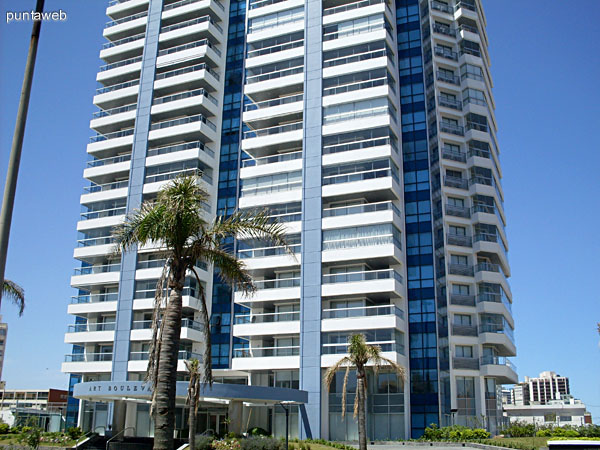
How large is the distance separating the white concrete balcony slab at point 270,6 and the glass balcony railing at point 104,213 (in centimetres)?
2628

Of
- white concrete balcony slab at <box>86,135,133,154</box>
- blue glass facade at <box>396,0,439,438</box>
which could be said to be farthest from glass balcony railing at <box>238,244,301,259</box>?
white concrete balcony slab at <box>86,135,133,154</box>

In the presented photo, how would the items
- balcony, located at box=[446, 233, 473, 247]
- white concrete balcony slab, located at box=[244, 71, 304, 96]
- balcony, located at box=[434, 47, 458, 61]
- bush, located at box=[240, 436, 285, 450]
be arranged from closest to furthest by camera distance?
bush, located at box=[240, 436, 285, 450]
balcony, located at box=[446, 233, 473, 247]
white concrete balcony slab, located at box=[244, 71, 304, 96]
balcony, located at box=[434, 47, 458, 61]

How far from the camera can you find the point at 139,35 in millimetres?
82438

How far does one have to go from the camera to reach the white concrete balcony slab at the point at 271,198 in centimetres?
6750

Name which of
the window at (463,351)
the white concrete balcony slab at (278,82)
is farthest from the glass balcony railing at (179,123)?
the window at (463,351)

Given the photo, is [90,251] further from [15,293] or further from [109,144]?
[15,293]

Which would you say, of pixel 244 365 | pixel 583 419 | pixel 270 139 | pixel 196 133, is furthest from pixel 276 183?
pixel 583 419

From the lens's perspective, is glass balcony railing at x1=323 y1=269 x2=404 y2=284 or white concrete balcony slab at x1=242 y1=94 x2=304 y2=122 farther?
white concrete balcony slab at x1=242 y1=94 x2=304 y2=122

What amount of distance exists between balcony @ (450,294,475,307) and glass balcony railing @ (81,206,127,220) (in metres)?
36.3

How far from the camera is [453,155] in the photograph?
7344 centimetres

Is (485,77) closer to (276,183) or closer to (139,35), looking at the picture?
(276,183)

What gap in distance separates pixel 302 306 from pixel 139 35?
1629 inches

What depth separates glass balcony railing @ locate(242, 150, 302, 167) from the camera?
70250 mm

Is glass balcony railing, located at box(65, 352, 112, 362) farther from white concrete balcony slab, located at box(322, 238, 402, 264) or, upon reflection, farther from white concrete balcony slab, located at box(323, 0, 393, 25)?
white concrete balcony slab, located at box(323, 0, 393, 25)
